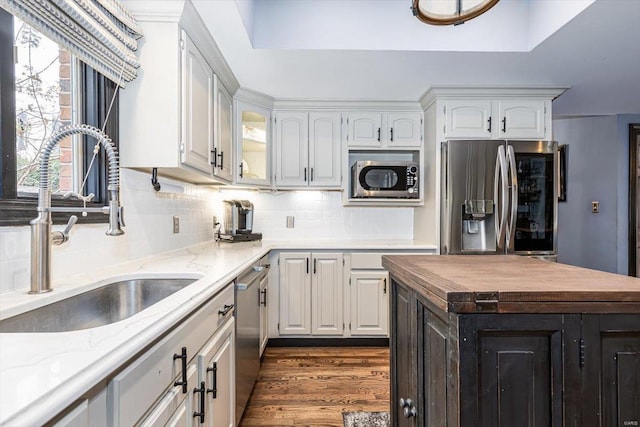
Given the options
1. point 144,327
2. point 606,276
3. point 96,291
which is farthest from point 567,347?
point 96,291

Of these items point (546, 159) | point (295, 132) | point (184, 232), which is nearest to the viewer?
point (184, 232)

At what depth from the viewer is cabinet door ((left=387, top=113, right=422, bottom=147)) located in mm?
3293

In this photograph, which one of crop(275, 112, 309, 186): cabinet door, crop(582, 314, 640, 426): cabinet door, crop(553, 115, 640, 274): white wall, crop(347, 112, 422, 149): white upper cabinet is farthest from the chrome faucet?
crop(553, 115, 640, 274): white wall

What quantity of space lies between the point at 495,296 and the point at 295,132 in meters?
2.69

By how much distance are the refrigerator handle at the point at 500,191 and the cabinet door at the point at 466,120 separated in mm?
259

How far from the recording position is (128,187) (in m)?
1.80

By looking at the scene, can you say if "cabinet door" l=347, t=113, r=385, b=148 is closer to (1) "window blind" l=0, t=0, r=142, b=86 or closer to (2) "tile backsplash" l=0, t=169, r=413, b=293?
(2) "tile backsplash" l=0, t=169, r=413, b=293

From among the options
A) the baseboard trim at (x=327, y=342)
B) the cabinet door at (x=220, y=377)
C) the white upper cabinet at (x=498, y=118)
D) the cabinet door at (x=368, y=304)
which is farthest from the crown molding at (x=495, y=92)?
the cabinet door at (x=220, y=377)

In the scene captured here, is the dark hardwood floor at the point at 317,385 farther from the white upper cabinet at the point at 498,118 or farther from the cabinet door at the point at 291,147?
the white upper cabinet at the point at 498,118

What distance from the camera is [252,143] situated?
319 centimetres

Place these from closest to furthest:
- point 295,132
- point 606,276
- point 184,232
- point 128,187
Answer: point 606,276, point 128,187, point 184,232, point 295,132

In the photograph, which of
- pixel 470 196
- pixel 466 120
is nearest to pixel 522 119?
pixel 466 120

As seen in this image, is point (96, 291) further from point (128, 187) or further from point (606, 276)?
point (606, 276)

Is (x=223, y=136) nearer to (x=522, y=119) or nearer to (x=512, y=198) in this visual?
(x=512, y=198)
